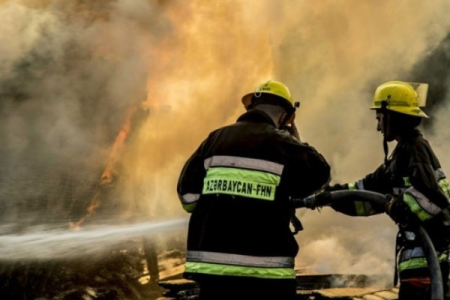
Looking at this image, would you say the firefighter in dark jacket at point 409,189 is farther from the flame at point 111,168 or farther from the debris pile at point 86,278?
the flame at point 111,168

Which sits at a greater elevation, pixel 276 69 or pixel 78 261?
pixel 276 69

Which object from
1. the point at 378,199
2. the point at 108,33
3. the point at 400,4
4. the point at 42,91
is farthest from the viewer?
the point at 400,4

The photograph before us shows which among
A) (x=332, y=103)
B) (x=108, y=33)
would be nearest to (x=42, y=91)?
(x=108, y=33)

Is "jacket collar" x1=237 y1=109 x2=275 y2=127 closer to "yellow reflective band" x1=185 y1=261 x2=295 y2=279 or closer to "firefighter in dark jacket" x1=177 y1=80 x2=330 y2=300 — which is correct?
"firefighter in dark jacket" x1=177 y1=80 x2=330 y2=300

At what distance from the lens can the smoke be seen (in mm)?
9852

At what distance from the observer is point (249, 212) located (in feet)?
9.70

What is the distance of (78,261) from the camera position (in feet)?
30.2

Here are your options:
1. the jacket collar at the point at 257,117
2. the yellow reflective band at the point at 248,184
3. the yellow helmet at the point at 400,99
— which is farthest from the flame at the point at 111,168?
the yellow reflective band at the point at 248,184

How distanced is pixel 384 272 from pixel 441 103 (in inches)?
159

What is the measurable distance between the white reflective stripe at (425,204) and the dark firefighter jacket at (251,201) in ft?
2.12

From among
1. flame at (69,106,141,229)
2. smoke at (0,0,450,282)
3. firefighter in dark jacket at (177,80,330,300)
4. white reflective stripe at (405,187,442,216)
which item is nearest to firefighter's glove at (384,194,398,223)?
white reflective stripe at (405,187,442,216)

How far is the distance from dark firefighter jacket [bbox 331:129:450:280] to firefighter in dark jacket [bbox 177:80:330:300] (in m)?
0.63

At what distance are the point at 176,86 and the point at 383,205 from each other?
9089mm

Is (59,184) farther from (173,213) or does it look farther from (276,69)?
(276,69)
